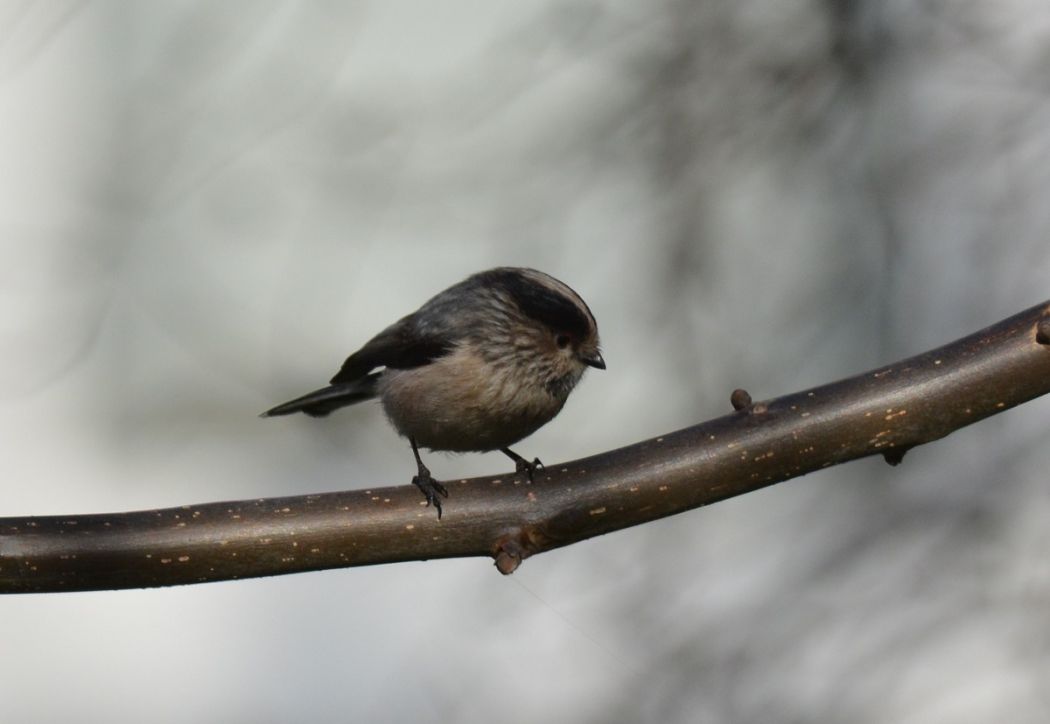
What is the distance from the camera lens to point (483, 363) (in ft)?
10.9

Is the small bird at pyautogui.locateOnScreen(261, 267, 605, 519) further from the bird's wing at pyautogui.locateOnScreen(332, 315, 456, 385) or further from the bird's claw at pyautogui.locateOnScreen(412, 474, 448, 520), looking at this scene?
the bird's claw at pyautogui.locateOnScreen(412, 474, 448, 520)

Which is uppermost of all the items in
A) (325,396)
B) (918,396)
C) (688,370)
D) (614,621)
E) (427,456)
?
(918,396)

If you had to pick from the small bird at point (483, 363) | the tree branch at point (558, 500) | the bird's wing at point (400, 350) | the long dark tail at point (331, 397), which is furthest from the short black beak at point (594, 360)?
the tree branch at point (558, 500)

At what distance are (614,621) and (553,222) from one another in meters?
1.65

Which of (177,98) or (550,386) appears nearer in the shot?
(550,386)

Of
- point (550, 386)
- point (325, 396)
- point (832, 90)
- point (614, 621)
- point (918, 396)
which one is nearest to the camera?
point (918, 396)

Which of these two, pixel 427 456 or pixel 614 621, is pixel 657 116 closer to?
pixel 427 456

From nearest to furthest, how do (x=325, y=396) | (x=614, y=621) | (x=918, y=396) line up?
(x=918, y=396)
(x=325, y=396)
(x=614, y=621)

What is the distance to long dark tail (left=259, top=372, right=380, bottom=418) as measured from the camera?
11.9ft

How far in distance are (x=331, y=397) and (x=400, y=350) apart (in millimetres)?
290

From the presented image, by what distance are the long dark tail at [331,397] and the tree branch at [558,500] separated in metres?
1.21

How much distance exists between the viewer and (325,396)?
365cm

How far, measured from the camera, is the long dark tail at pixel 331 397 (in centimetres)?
364

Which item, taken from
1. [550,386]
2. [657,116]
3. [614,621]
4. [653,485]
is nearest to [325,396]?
[550,386]
